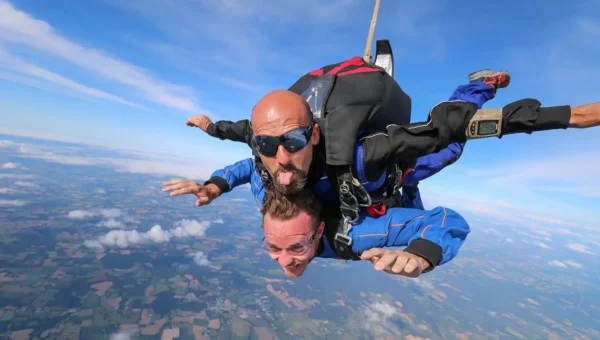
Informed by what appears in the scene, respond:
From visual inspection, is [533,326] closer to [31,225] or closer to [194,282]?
[194,282]

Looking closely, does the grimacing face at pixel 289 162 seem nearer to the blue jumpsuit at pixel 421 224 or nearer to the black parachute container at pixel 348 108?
the black parachute container at pixel 348 108

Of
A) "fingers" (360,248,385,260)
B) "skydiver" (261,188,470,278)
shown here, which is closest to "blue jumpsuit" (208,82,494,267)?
"skydiver" (261,188,470,278)

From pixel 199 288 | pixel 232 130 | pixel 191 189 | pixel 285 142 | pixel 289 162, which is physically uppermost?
pixel 232 130

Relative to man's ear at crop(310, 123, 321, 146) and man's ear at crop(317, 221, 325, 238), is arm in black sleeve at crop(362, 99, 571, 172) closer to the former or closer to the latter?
man's ear at crop(310, 123, 321, 146)

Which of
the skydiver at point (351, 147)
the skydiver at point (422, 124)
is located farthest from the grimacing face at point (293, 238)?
the skydiver at point (422, 124)

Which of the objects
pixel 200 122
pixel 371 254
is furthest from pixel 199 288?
pixel 371 254

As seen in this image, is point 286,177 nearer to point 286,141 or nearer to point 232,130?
point 286,141

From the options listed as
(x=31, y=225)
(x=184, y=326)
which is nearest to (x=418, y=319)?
(x=184, y=326)
